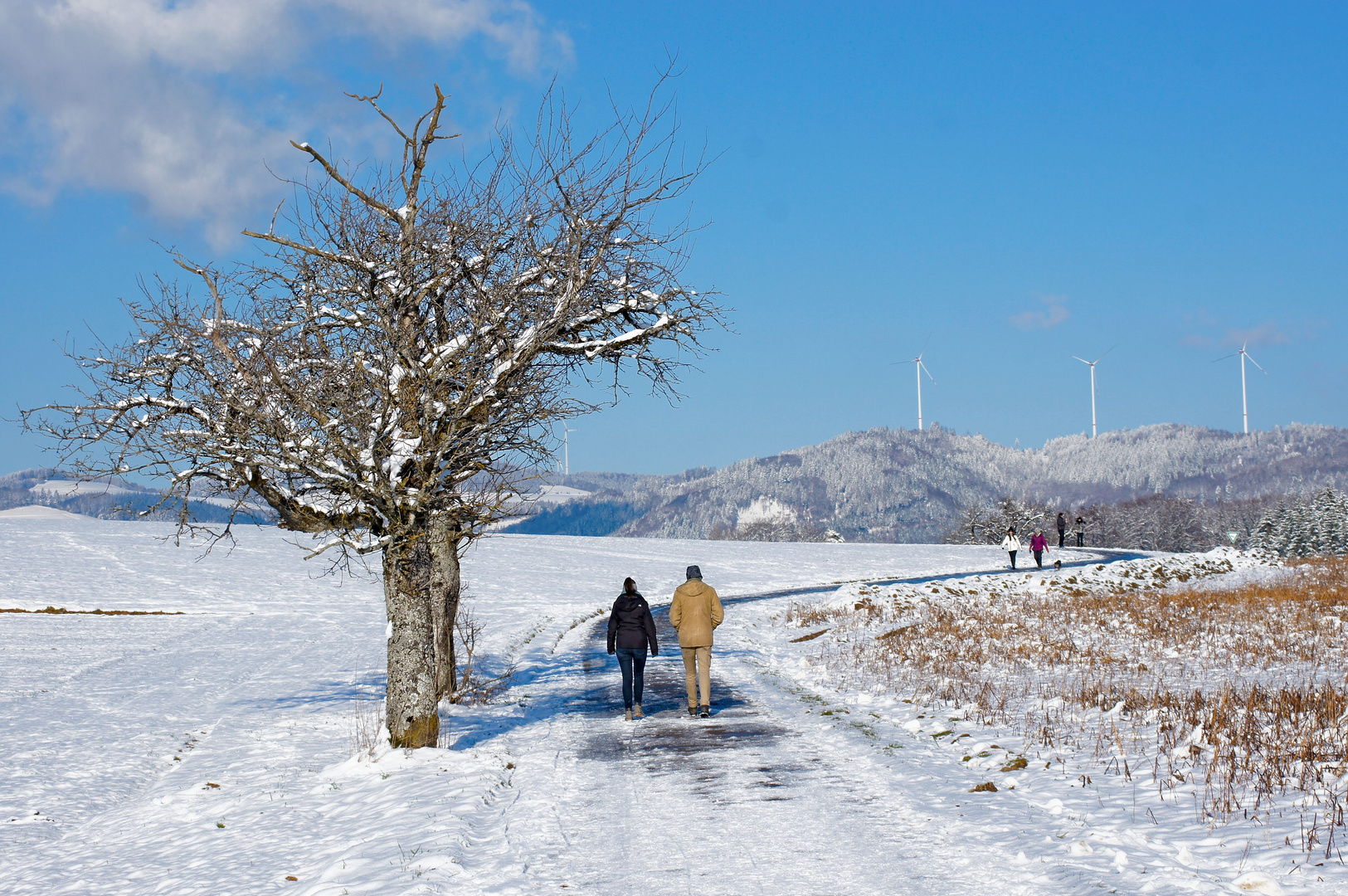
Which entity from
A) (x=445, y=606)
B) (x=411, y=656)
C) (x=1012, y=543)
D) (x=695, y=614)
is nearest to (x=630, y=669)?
(x=695, y=614)

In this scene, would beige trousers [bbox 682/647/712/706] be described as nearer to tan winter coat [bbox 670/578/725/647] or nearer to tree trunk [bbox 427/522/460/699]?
tan winter coat [bbox 670/578/725/647]

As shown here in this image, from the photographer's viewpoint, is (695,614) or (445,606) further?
(445,606)

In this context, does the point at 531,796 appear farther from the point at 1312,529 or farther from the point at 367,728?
the point at 1312,529

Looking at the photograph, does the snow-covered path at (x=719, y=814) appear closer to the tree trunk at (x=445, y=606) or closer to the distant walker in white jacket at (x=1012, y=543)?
the tree trunk at (x=445, y=606)

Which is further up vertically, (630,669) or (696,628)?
(696,628)

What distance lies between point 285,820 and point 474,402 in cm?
497

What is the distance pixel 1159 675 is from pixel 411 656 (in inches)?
472

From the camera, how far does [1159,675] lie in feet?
49.5

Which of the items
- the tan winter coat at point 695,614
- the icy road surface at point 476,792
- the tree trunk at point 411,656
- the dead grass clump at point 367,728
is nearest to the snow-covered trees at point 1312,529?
the tan winter coat at point 695,614

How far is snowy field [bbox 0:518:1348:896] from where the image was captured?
6898 mm

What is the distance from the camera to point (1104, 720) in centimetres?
1152

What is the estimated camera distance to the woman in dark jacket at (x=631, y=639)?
13.5 meters

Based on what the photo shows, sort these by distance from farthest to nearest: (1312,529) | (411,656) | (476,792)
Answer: (1312,529), (411,656), (476,792)

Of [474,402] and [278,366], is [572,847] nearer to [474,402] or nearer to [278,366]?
[474,402]
